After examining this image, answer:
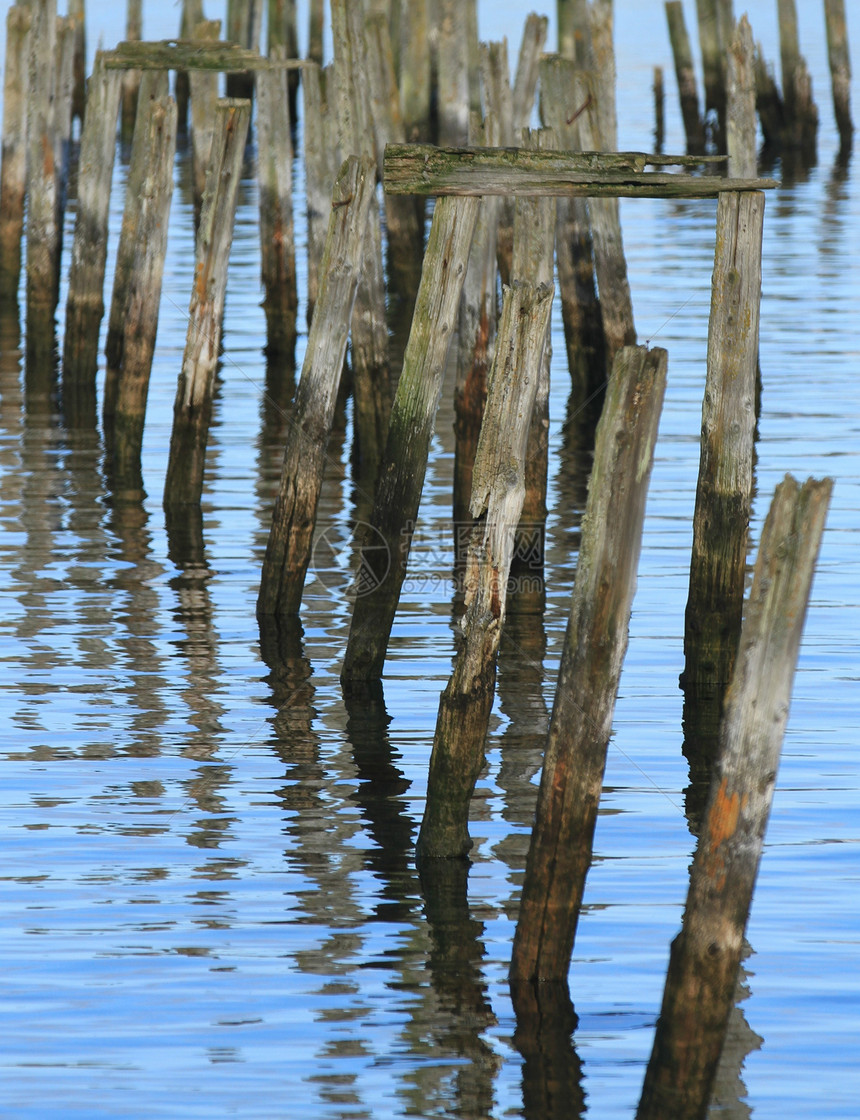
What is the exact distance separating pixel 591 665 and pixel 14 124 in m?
12.6

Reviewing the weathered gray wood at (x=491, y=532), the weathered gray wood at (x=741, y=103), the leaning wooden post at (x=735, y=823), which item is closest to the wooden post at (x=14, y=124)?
the weathered gray wood at (x=741, y=103)

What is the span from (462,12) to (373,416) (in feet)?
29.6

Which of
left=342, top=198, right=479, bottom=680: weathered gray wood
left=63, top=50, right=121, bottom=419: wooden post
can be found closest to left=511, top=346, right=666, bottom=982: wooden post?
left=342, top=198, right=479, bottom=680: weathered gray wood

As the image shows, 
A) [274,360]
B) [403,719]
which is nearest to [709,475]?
[403,719]

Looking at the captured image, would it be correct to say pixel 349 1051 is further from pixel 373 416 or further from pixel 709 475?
pixel 373 416

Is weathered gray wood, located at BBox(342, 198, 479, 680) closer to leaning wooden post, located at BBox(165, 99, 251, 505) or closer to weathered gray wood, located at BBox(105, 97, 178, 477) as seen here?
leaning wooden post, located at BBox(165, 99, 251, 505)

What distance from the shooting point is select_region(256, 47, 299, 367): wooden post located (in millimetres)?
15180

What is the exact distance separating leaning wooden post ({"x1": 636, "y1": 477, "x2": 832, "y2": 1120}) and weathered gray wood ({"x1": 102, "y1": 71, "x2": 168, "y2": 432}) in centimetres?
797

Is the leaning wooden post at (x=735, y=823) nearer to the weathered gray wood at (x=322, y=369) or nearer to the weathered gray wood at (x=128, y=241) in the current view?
the weathered gray wood at (x=322, y=369)

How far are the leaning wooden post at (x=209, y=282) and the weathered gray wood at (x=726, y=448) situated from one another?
11.5ft

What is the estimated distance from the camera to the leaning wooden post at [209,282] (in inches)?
400

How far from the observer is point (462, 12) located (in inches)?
770

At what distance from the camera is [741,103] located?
38.0 feet

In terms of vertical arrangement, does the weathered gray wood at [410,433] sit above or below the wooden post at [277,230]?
below
